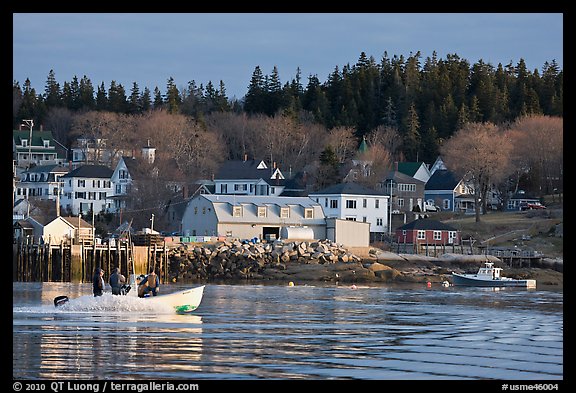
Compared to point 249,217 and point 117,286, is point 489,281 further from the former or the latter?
point 117,286

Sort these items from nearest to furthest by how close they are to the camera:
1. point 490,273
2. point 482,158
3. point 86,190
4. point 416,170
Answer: point 490,273 → point 482,158 → point 86,190 → point 416,170

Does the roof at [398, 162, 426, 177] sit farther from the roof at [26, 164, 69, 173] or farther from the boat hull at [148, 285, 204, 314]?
the boat hull at [148, 285, 204, 314]

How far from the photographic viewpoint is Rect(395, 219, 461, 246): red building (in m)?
109

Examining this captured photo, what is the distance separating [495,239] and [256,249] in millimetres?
30979

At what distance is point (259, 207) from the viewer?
103 meters

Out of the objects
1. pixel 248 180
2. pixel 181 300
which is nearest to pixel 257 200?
pixel 248 180

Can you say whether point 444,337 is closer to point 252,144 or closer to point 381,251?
point 381,251

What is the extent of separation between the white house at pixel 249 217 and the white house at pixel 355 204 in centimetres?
866

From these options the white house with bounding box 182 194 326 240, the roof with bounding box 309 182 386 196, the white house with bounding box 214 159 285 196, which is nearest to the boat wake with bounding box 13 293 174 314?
the white house with bounding box 182 194 326 240

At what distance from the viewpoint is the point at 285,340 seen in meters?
32.4

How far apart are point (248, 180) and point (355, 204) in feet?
99.8

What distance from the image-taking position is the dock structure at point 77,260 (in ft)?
264

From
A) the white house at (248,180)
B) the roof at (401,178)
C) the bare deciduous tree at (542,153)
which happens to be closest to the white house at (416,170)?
the roof at (401,178)

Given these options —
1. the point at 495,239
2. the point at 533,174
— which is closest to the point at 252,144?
the point at 533,174
